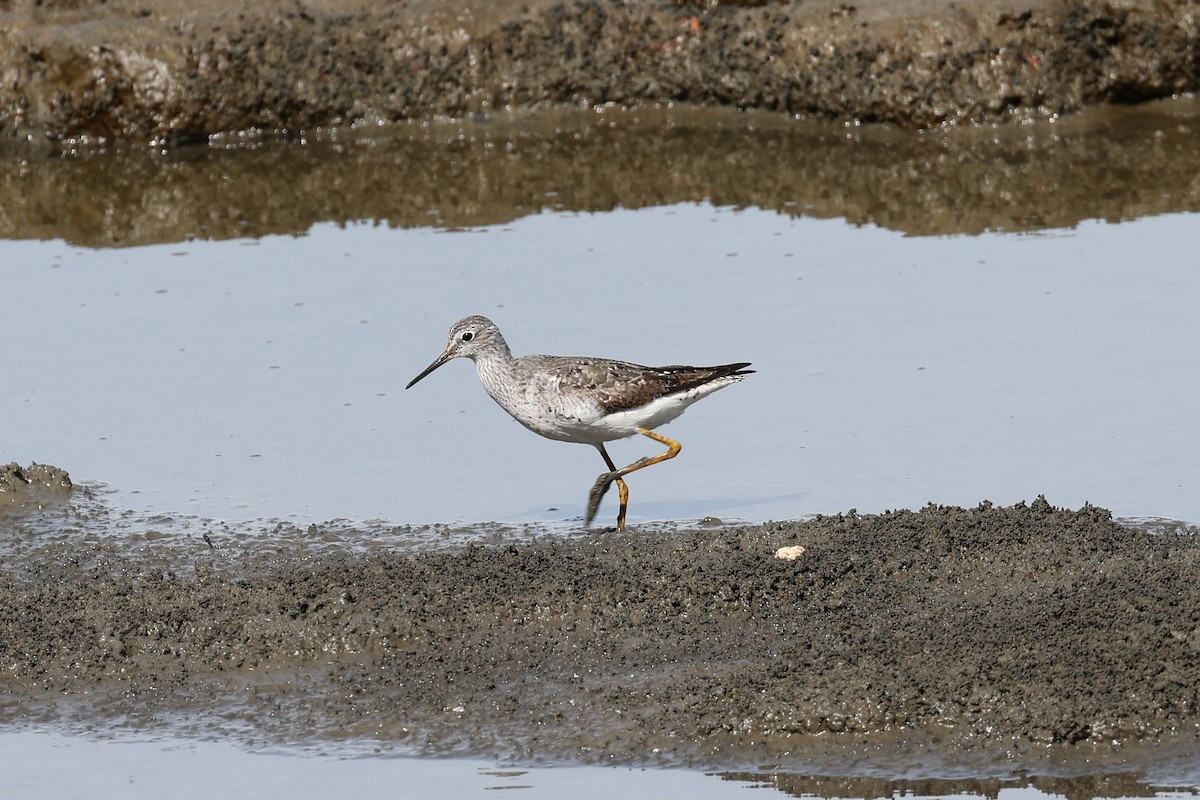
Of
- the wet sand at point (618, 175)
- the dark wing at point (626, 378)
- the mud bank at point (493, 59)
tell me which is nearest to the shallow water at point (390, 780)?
the dark wing at point (626, 378)

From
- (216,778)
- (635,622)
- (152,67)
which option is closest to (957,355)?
(635,622)

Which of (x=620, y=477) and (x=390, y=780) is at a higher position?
(x=620, y=477)

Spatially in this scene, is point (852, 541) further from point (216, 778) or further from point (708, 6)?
point (708, 6)

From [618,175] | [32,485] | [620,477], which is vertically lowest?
[32,485]

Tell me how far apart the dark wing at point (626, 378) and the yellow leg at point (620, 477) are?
243 millimetres

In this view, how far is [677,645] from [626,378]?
2.40 meters

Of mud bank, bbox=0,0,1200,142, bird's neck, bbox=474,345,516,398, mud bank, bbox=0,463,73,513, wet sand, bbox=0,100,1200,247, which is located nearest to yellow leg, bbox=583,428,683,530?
bird's neck, bbox=474,345,516,398

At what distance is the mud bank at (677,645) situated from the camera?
5840 millimetres

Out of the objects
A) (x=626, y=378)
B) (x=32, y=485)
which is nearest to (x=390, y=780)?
(x=626, y=378)

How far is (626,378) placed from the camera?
28.5ft

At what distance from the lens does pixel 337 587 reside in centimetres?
710

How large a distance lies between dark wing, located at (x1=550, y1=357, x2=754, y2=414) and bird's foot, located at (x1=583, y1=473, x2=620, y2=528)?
0.34 meters

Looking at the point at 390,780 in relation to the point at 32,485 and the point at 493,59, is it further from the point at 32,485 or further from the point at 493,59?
the point at 493,59

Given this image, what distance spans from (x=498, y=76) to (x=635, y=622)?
36.7ft
